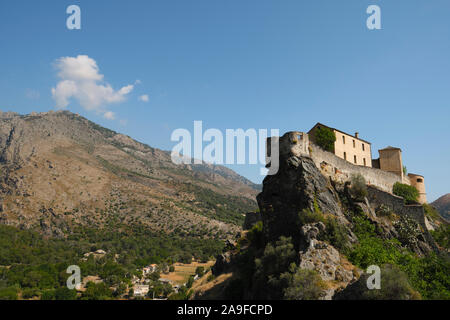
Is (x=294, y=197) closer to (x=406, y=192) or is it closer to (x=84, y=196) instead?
(x=406, y=192)

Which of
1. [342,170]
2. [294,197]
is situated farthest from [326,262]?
[342,170]

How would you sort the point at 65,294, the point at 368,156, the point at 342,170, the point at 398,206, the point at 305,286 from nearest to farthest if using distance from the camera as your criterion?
the point at 305,286
the point at 398,206
the point at 342,170
the point at 368,156
the point at 65,294

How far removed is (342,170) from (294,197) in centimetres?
726

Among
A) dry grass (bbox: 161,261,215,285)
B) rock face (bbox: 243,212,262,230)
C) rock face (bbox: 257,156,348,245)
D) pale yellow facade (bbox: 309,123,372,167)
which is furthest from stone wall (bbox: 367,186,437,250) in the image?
dry grass (bbox: 161,261,215,285)

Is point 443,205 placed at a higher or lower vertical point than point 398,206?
higher

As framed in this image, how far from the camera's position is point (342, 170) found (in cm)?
2986

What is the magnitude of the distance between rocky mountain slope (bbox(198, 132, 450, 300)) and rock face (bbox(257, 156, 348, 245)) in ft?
0.28

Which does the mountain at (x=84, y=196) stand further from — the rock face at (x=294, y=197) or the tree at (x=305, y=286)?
the tree at (x=305, y=286)

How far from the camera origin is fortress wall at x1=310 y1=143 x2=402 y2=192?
28.3 metres

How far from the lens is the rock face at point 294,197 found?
82.4 feet

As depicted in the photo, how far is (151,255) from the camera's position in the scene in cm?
9169

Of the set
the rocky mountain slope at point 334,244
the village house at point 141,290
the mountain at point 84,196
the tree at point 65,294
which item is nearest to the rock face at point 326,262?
the rocky mountain slope at point 334,244

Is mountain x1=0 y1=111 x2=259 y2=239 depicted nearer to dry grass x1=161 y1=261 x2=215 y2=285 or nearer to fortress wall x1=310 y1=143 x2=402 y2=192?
dry grass x1=161 y1=261 x2=215 y2=285

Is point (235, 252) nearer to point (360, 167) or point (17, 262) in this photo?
point (360, 167)
